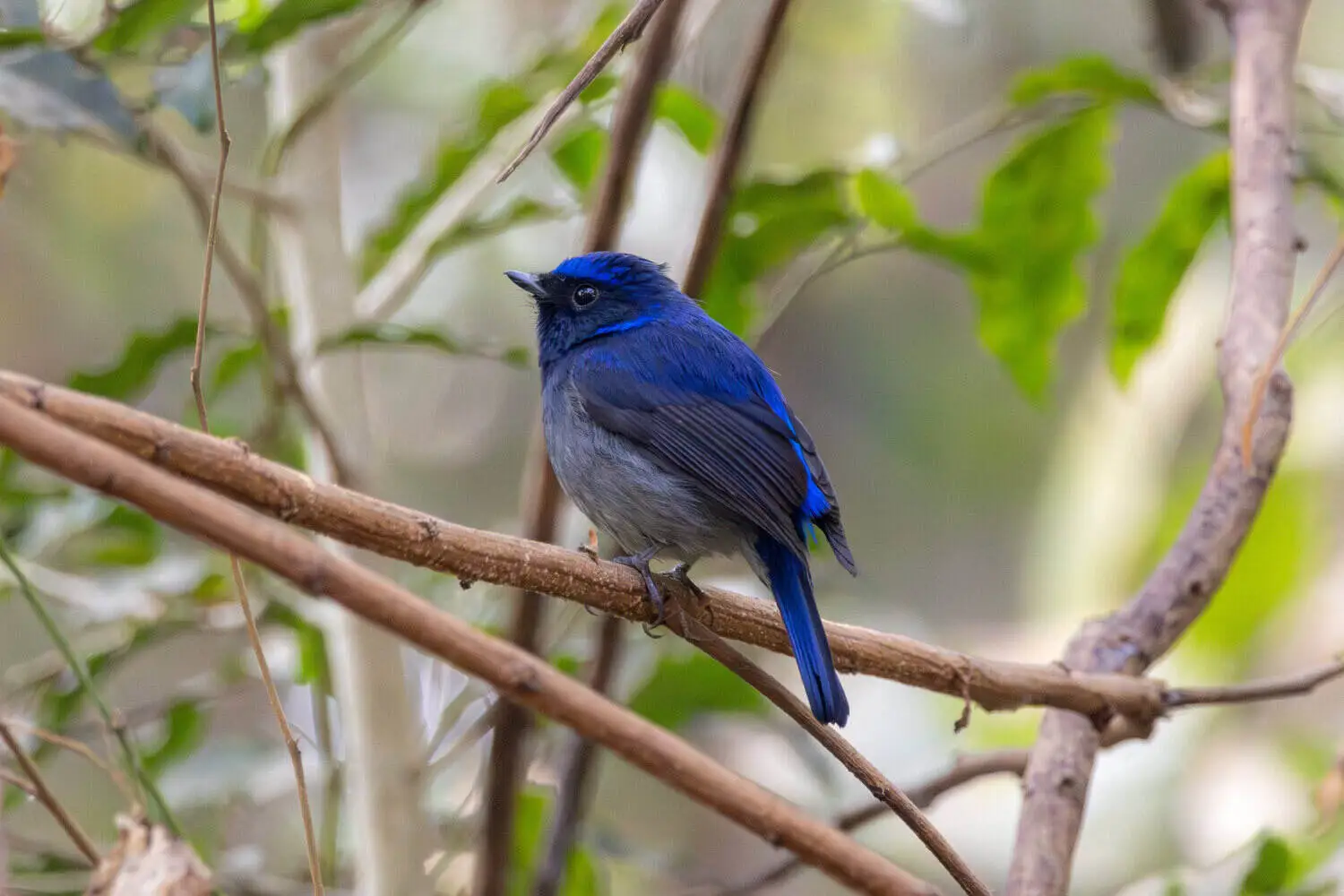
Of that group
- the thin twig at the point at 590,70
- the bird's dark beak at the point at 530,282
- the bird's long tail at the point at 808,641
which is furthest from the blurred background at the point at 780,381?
the thin twig at the point at 590,70

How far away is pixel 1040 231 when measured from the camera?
3238 mm

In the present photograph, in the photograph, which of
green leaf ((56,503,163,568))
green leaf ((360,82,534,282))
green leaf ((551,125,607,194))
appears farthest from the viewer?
green leaf ((551,125,607,194))

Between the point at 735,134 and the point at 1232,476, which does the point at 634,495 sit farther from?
the point at 1232,476

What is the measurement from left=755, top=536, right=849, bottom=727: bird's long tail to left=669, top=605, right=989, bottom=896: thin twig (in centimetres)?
26

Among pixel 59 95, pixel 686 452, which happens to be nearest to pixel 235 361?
pixel 59 95

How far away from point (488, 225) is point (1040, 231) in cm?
130

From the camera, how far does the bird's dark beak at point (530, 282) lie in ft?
A: 10.9

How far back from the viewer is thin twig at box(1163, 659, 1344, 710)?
239cm

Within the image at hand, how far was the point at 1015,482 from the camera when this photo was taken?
8.86 m

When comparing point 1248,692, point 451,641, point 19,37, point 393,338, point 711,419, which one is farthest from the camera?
point 393,338

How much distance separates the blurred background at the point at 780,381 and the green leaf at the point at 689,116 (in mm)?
17

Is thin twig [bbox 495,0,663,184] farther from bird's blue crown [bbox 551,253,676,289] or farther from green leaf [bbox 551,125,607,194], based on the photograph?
green leaf [bbox 551,125,607,194]

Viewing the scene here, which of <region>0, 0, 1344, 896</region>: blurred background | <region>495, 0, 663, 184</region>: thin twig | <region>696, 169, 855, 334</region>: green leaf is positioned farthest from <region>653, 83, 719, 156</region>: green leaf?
<region>495, 0, 663, 184</region>: thin twig

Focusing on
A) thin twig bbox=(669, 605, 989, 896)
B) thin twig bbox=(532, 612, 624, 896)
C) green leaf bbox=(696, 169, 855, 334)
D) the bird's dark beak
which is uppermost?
green leaf bbox=(696, 169, 855, 334)
